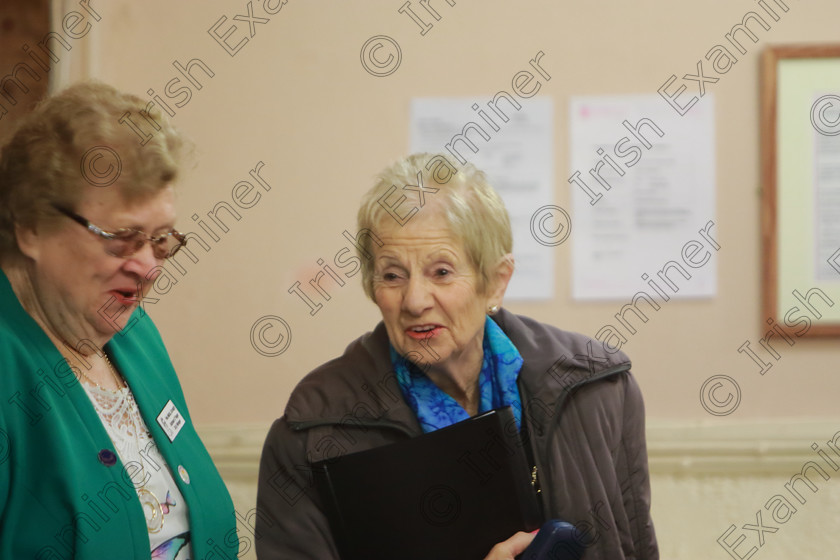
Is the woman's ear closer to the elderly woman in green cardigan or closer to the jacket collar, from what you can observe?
the jacket collar

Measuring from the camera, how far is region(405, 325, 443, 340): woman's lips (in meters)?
1.52

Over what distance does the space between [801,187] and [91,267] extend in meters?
1.96

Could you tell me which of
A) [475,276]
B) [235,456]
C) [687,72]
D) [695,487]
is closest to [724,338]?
[695,487]

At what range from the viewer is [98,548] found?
1246mm

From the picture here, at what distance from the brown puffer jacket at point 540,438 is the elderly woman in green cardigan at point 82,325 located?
165 mm

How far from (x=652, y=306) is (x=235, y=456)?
1301mm

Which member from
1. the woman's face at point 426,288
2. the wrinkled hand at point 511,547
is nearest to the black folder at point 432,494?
the wrinkled hand at point 511,547

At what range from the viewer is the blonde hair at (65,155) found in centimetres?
129

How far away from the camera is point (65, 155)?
1292mm

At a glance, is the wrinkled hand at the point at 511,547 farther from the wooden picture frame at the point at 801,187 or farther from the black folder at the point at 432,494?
the wooden picture frame at the point at 801,187

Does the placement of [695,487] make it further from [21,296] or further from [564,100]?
[21,296]

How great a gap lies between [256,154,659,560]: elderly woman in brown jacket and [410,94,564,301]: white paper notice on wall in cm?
80

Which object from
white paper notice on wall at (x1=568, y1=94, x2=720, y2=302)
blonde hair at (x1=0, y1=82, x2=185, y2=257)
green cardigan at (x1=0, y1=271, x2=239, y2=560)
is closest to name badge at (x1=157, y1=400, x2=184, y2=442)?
green cardigan at (x1=0, y1=271, x2=239, y2=560)

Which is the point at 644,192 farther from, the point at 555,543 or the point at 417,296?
the point at 555,543
